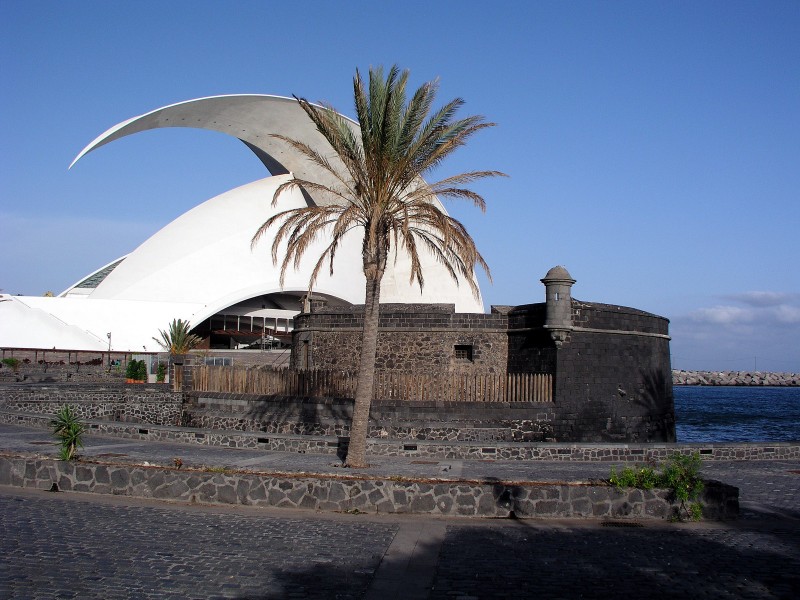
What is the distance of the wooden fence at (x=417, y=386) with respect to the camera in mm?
19516

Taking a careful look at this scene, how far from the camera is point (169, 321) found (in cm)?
4544

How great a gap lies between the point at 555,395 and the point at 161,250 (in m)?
33.7

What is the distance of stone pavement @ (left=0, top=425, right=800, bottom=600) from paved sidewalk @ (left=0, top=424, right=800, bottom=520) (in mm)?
2102

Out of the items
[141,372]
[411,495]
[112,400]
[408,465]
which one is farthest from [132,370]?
[411,495]

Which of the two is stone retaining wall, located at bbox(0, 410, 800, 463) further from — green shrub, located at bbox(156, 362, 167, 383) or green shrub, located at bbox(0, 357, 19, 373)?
green shrub, located at bbox(0, 357, 19, 373)

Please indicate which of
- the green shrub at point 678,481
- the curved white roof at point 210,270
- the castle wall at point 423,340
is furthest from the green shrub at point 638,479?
the curved white roof at point 210,270

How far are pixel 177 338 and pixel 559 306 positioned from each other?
27.1 m

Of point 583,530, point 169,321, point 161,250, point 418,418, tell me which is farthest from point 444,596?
point 161,250

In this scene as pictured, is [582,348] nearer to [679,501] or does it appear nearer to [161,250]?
[679,501]

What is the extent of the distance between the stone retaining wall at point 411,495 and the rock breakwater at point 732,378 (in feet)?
487

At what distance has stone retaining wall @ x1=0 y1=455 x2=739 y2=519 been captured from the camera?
32.5ft

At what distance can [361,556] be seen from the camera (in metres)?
7.93

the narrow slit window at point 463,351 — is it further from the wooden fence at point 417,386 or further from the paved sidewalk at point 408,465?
the paved sidewalk at point 408,465

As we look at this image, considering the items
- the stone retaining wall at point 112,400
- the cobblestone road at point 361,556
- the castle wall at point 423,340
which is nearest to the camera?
the cobblestone road at point 361,556
